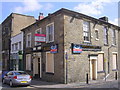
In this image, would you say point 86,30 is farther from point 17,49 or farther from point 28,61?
point 17,49

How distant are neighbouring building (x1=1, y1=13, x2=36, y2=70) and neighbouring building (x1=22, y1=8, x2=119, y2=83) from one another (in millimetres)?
8839

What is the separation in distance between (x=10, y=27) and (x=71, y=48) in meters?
18.0

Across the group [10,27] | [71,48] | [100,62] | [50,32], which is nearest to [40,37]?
[50,32]

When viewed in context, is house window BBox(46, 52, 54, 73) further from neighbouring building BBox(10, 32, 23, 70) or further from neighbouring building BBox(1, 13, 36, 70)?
neighbouring building BBox(1, 13, 36, 70)

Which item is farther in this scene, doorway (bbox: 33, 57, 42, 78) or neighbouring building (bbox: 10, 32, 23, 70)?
neighbouring building (bbox: 10, 32, 23, 70)

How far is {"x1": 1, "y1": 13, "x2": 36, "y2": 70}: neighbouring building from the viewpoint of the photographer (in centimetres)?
2911

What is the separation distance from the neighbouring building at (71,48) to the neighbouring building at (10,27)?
29.0 ft

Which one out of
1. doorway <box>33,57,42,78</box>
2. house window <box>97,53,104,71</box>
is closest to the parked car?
doorway <box>33,57,42,78</box>

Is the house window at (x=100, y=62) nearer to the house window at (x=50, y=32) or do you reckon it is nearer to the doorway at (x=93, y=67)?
the doorway at (x=93, y=67)

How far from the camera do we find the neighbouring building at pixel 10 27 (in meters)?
29.1

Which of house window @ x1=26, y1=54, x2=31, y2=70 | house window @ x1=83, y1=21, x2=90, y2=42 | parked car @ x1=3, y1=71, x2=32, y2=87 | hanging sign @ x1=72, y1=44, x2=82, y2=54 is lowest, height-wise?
parked car @ x1=3, y1=71, x2=32, y2=87

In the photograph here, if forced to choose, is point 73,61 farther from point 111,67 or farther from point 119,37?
point 119,37

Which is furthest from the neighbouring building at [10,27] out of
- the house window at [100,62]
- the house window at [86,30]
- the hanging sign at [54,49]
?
the house window at [100,62]

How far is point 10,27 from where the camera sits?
2980 cm
